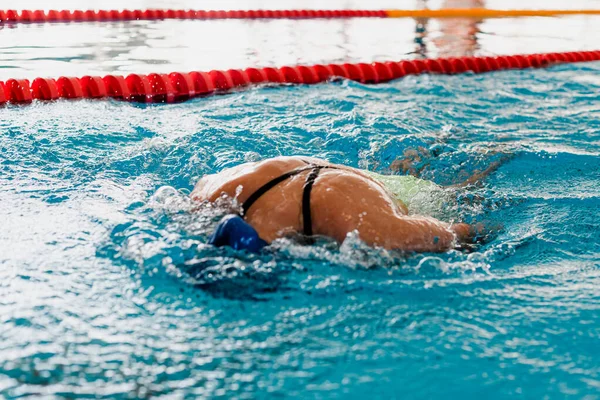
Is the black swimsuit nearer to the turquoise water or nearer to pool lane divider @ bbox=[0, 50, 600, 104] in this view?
the turquoise water

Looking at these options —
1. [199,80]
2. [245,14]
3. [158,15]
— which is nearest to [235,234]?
[199,80]

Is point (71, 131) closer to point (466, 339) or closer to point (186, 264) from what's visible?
point (186, 264)

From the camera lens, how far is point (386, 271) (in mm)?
2154

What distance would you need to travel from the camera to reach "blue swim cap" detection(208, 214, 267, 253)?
1997 mm

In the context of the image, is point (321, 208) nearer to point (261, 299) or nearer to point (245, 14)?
point (261, 299)

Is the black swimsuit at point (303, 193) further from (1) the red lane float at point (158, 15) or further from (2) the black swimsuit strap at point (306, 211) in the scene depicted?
(1) the red lane float at point (158, 15)

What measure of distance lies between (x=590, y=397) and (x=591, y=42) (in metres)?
8.35

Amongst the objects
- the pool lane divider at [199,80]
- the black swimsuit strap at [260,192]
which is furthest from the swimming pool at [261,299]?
the pool lane divider at [199,80]

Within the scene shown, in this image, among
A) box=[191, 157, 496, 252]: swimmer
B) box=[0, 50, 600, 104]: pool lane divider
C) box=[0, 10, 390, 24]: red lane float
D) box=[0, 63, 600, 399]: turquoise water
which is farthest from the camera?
box=[0, 10, 390, 24]: red lane float

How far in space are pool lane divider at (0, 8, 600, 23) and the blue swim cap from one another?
7.62 meters

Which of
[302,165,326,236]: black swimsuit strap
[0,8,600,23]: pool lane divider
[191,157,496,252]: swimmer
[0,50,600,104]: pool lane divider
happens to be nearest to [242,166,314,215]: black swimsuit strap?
[191,157,496,252]: swimmer

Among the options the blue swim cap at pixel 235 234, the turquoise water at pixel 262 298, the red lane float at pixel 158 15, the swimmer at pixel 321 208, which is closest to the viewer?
the turquoise water at pixel 262 298

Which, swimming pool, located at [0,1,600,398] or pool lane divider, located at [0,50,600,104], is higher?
pool lane divider, located at [0,50,600,104]

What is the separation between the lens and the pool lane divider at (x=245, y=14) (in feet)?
28.1
